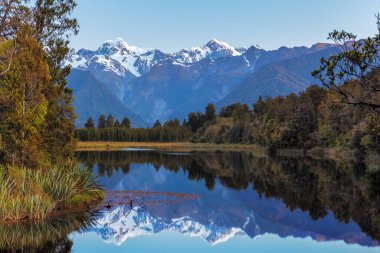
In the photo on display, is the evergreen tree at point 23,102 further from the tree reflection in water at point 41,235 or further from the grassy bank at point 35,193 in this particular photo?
the tree reflection in water at point 41,235

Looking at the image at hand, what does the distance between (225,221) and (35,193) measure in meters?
13.7

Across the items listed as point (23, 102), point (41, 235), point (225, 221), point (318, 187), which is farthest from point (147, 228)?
point (318, 187)

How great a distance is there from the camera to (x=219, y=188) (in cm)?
5378

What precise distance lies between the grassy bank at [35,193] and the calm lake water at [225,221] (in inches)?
43.1

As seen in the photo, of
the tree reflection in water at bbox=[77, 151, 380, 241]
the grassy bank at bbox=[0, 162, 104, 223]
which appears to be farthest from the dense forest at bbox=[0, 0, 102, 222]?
the tree reflection in water at bbox=[77, 151, 380, 241]

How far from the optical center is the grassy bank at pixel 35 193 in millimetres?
26531

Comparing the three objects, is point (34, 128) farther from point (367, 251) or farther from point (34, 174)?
point (367, 251)

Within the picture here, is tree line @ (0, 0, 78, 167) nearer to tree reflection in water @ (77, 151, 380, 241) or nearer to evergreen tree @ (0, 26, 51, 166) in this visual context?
evergreen tree @ (0, 26, 51, 166)

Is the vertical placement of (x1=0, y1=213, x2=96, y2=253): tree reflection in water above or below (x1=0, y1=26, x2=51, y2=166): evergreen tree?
below

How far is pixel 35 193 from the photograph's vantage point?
1115 inches

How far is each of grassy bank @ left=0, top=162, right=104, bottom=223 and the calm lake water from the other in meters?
1.10

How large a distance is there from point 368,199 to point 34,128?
29.0 m

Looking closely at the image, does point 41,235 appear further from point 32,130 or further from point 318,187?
point 318,187

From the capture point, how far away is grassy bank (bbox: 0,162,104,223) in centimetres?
2653
